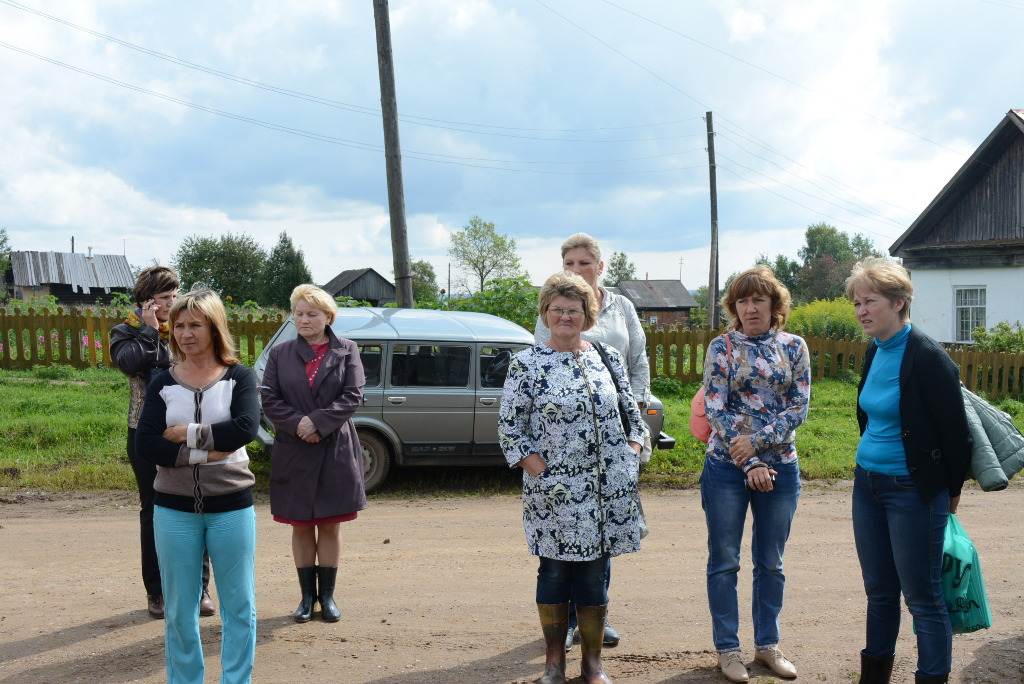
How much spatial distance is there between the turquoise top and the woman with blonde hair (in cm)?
274

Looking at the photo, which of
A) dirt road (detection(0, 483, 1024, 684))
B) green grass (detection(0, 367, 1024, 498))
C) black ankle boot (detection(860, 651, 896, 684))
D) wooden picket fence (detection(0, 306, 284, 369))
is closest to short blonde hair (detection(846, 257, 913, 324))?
black ankle boot (detection(860, 651, 896, 684))

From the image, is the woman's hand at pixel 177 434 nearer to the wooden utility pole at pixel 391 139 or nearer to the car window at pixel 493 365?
the car window at pixel 493 365

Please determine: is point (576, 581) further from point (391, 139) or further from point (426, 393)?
point (391, 139)

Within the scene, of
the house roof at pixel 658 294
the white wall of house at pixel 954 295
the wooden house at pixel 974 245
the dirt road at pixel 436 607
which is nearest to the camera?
the dirt road at pixel 436 607

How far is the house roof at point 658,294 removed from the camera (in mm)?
71000

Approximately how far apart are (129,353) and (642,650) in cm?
324

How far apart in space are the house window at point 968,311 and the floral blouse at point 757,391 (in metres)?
21.4

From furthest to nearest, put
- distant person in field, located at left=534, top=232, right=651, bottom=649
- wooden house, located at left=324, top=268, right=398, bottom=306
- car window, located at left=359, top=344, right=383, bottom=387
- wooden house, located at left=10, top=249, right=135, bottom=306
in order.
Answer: wooden house, located at left=324, top=268, right=398, bottom=306 → wooden house, located at left=10, top=249, right=135, bottom=306 → car window, located at left=359, top=344, right=383, bottom=387 → distant person in field, located at left=534, top=232, right=651, bottom=649

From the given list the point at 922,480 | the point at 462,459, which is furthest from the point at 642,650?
the point at 462,459

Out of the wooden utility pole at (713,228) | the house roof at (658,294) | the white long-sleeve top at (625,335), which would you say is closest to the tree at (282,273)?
the house roof at (658,294)

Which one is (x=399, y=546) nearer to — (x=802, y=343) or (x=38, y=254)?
(x=802, y=343)

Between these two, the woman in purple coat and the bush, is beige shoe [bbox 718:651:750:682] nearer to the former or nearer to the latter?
the woman in purple coat

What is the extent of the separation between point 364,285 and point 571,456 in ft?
274

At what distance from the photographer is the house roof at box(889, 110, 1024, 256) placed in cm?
2173
